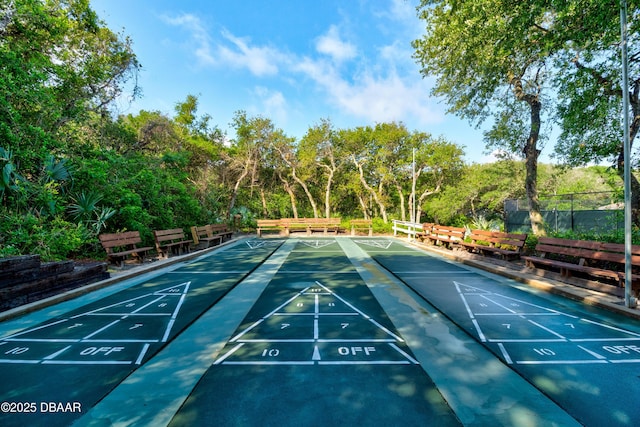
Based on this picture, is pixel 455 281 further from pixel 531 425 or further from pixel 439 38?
pixel 439 38

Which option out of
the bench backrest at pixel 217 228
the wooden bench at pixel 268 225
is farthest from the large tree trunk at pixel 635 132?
the wooden bench at pixel 268 225

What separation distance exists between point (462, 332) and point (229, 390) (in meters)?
3.22

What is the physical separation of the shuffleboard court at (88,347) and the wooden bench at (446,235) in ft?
30.0

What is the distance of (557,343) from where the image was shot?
12.1 ft

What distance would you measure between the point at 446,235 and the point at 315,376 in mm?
11018

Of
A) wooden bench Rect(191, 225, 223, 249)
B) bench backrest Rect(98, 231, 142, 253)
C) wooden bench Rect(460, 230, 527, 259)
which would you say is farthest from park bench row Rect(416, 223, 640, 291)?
bench backrest Rect(98, 231, 142, 253)

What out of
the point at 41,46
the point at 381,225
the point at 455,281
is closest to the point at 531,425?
the point at 455,281

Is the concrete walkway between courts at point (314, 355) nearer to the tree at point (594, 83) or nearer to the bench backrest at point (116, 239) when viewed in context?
the bench backrest at point (116, 239)

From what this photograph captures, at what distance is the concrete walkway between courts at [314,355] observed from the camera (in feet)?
7.88

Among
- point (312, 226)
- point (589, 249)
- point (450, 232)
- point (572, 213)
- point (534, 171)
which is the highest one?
point (534, 171)

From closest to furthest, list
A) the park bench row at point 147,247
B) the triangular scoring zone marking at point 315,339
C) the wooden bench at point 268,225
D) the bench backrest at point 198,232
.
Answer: the triangular scoring zone marking at point 315,339 < the park bench row at point 147,247 < the bench backrest at point 198,232 < the wooden bench at point 268,225

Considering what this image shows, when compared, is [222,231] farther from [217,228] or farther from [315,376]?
[315,376]

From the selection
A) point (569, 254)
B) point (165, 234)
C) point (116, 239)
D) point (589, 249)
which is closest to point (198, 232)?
point (165, 234)

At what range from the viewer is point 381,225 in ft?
66.4
